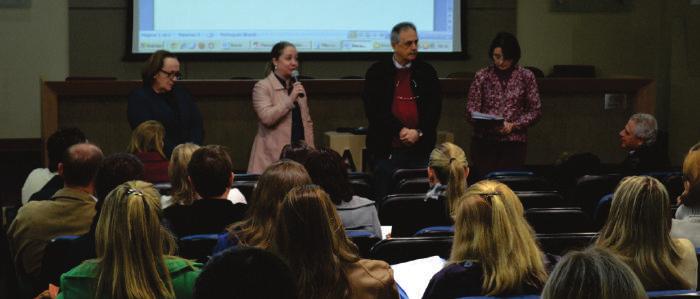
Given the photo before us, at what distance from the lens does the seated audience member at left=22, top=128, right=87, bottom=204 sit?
4391 mm

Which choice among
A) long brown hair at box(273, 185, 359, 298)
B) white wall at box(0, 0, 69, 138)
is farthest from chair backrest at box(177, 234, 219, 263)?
white wall at box(0, 0, 69, 138)

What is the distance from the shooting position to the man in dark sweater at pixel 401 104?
6277 millimetres

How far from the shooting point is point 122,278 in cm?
257

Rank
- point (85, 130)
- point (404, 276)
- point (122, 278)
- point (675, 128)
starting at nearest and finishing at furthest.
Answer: point (122, 278) → point (404, 276) → point (85, 130) → point (675, 128)

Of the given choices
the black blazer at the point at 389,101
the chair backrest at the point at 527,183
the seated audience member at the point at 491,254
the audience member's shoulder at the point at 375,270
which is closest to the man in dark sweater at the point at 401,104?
the black blazer at the point at 389,101

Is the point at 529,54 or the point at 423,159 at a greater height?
the point at 529,54

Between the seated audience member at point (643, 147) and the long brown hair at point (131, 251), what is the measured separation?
3666mm

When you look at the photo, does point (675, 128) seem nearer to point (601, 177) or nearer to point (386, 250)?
point (601, 177)

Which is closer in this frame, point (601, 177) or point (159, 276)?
point (159, 276)

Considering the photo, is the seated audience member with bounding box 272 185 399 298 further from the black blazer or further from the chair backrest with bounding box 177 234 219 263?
the black blazer

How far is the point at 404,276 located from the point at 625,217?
0.74 m

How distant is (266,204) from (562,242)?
113cm

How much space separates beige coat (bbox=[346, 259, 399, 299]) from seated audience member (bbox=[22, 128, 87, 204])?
1918 millimetres

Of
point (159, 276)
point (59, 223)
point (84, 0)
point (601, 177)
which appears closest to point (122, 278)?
point (159, 276)
